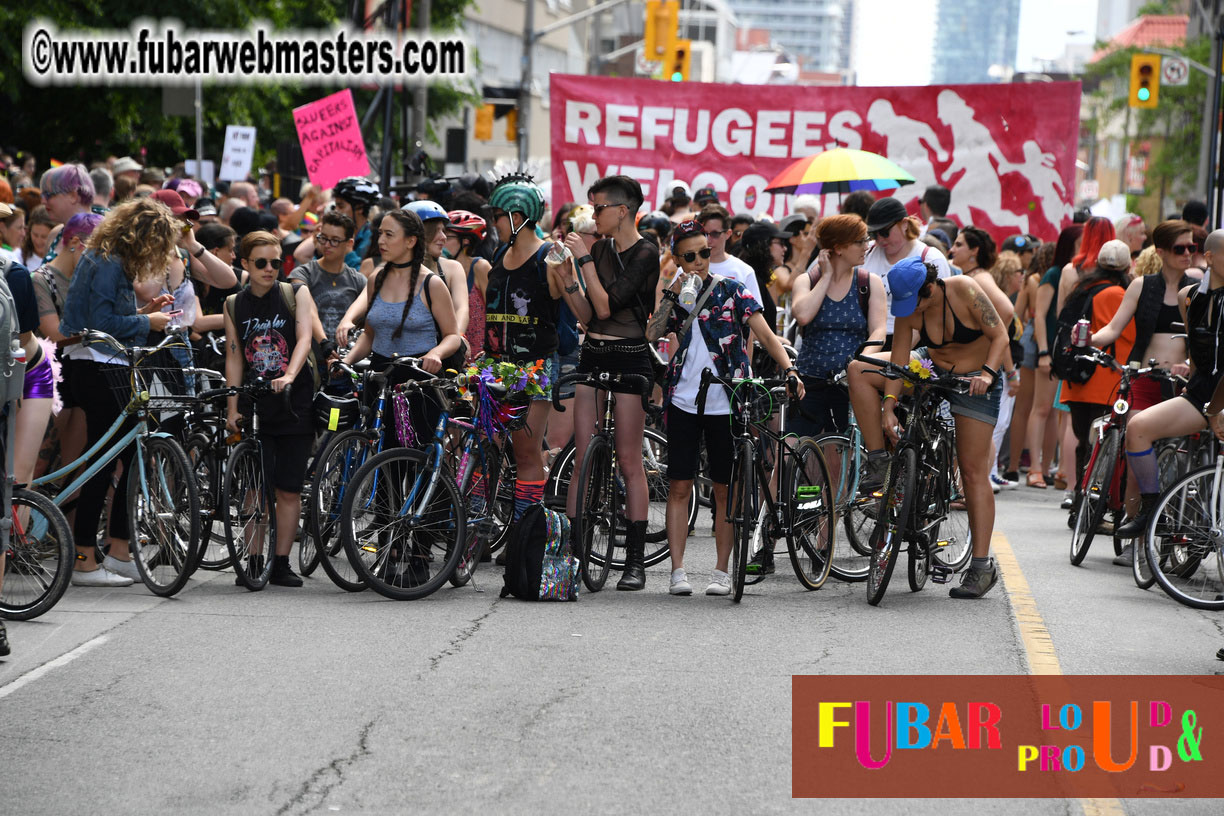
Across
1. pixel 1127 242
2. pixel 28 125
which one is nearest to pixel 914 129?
pixel 1127 242

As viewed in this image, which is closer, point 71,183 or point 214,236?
point 71,183

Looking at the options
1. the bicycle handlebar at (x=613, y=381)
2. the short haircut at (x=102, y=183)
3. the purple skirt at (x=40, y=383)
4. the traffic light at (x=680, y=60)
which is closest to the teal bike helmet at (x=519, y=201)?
the bicycle handlebar at (x=613, y=381)

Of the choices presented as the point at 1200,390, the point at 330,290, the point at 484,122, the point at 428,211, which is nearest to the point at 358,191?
the point at 330,290

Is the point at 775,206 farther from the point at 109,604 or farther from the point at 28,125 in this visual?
the point at 28,125

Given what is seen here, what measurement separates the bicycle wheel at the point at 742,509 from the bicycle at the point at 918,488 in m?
0.69

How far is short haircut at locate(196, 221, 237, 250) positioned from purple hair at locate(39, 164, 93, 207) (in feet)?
3.89

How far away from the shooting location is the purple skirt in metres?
8.05

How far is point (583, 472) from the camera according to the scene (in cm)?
841

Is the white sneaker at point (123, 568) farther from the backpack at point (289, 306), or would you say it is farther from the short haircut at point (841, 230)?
the short haircut at point (841, 230)

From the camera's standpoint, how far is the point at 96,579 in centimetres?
861

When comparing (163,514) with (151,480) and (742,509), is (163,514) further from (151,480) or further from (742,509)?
(742,509)

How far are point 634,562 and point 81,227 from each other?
11.5 feet

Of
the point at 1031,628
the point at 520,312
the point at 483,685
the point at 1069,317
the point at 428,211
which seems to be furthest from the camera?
the point at 1069,317

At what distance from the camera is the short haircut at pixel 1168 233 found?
34.2 feet
